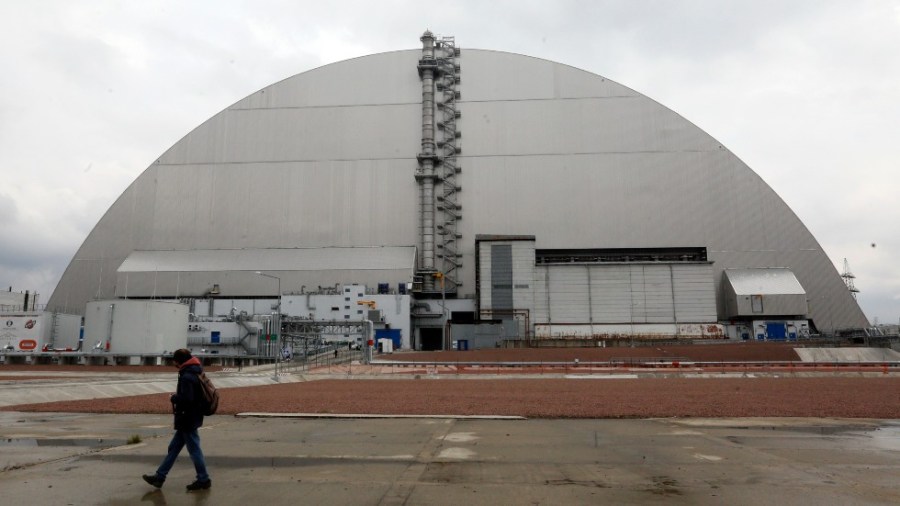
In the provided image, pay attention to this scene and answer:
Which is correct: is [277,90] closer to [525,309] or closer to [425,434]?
[525,309]

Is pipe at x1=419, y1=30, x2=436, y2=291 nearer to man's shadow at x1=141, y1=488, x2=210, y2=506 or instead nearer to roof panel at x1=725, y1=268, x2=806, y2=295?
roof panel at x1=725, y1=268, x2=806, y2=295

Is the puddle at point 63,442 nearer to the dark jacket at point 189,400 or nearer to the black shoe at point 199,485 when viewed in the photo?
the dark jacket at point 189,400

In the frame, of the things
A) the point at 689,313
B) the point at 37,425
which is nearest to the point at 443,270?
the point at 689,313

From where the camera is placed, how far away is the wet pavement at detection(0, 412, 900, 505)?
20.3 ft

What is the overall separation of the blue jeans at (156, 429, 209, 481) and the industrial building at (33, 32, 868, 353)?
5880cm

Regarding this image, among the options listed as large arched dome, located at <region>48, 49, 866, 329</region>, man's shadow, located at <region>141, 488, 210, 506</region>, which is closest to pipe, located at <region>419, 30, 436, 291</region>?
large arched dome, located at <region>48, 49, 866, 329</region>

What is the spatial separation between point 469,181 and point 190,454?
68.0 meters

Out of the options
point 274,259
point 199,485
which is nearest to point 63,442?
point 199,485

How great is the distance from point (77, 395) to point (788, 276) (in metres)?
69.0

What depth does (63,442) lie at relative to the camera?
9633 millimetres

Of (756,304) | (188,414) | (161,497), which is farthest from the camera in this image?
(756,304)

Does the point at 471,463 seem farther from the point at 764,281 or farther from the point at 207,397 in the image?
the point at 764,281

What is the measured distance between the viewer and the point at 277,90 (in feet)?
252

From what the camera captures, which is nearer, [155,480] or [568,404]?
[155,480]
